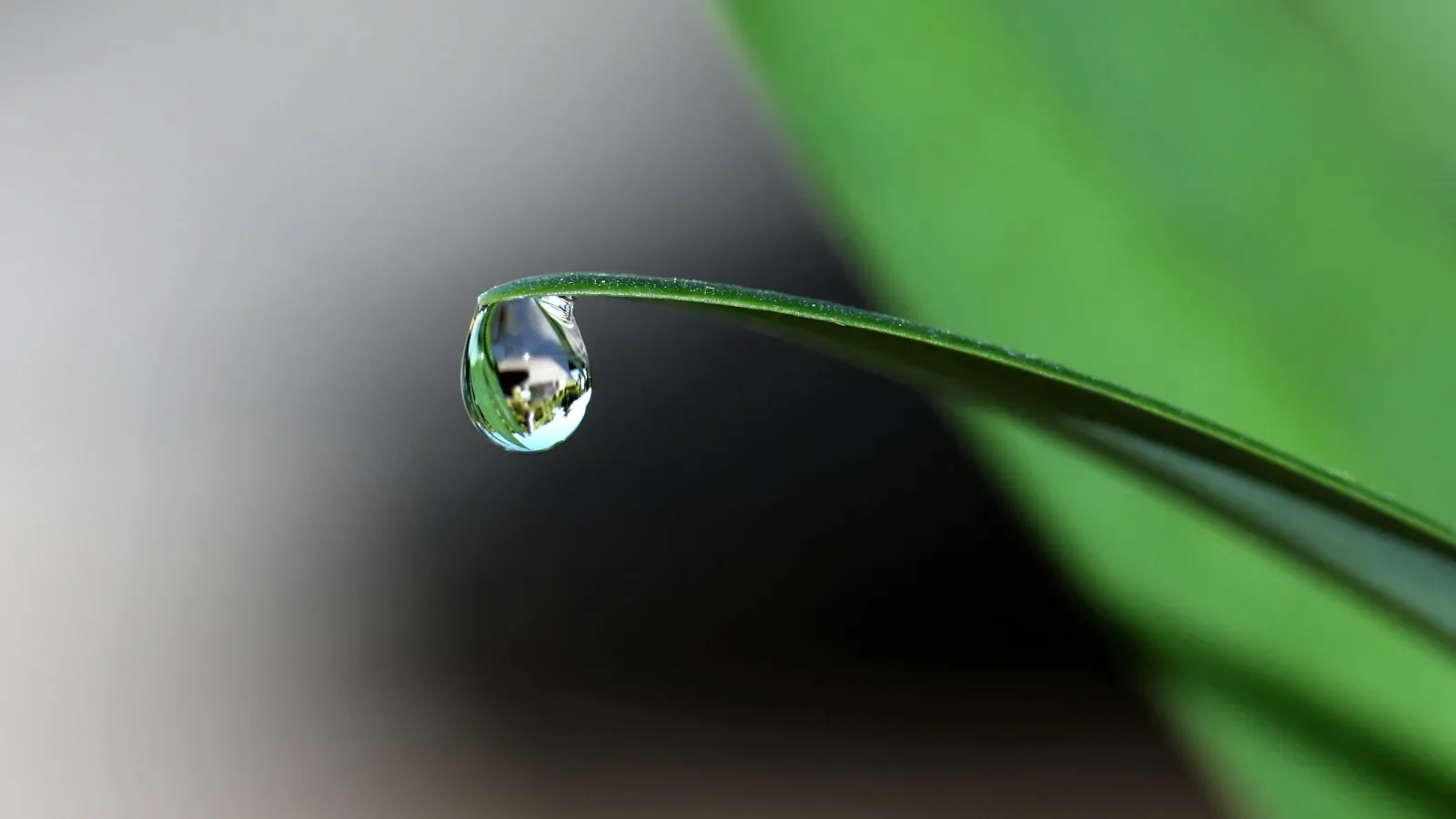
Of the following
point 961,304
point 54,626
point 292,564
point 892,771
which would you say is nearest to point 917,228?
point 961,304

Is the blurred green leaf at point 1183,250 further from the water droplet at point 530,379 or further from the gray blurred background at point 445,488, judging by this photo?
the gray blurred background at point 445,488

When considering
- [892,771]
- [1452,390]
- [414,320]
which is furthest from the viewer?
[414,320]

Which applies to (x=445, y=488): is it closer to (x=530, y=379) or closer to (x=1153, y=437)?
(x=530, y=379)

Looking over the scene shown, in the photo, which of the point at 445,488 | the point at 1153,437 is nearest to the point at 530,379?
the point at 1153,437

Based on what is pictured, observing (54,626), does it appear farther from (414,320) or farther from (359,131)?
(359,131)

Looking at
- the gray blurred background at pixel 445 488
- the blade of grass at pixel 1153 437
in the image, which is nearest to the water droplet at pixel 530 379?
the blade of grass at pixel 1153 437

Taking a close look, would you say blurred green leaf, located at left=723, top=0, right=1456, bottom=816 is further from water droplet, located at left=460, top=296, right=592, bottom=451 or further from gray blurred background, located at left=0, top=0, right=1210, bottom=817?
gray blurred background, located at left=0, top=0, right=1210, bottom=817

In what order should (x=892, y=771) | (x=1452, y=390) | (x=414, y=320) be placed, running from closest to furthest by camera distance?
1. (x=1452, y=390)
2. (x=892, y=771)
3. (x=414, y=320)
